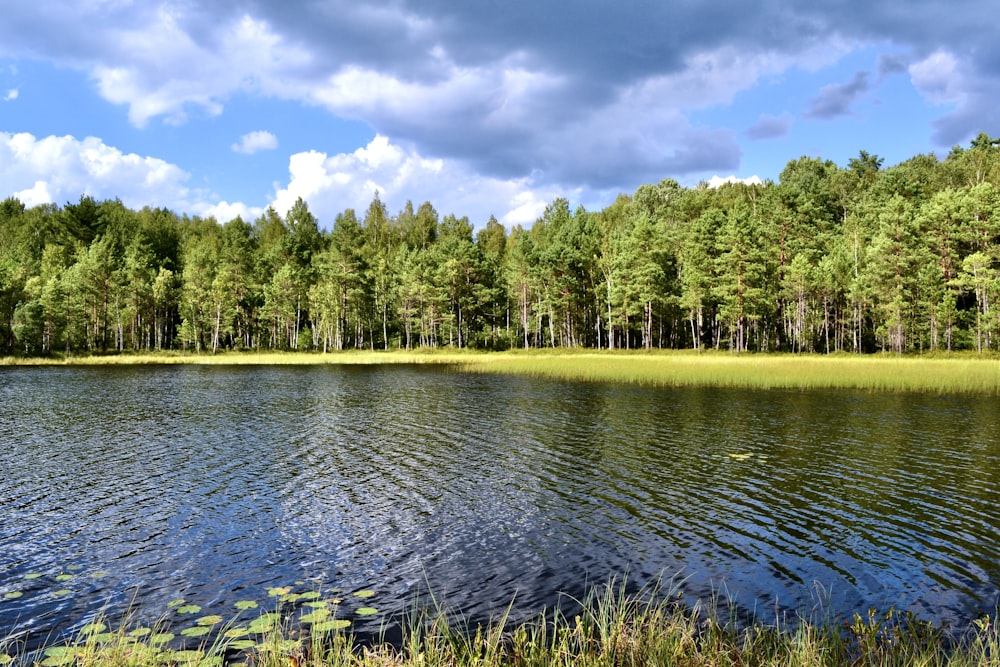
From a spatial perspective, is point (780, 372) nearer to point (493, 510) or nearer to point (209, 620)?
point (493, 510)

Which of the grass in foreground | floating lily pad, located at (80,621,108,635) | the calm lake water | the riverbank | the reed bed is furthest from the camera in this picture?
the riverbank

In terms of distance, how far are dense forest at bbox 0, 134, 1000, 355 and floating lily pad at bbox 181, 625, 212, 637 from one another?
8488 cm

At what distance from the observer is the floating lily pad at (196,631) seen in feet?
31.4

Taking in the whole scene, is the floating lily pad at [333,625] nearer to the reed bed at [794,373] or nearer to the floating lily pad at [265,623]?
the floating lily pad at [265,623]

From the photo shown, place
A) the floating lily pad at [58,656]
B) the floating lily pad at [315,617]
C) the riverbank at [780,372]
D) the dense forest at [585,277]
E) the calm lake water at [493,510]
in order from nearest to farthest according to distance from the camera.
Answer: the floating lily pad at [58,656] → the floating lily pad at [315,617] → the calm lake water at [493,510] → the riverbank at [780,372] → the dense forest at [585,277]

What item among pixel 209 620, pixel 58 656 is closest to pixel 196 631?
pixel 209 620

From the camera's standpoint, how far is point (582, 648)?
768 cm

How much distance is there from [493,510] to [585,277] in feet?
304

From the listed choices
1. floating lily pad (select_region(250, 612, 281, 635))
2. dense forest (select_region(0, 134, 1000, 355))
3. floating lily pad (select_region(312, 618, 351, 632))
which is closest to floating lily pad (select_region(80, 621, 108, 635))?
floating lily pad (select_region(250, 612, 281, 635))

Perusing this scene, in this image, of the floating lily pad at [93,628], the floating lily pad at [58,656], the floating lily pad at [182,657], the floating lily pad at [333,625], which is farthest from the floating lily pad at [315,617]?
the floating lily pad at [58,656]

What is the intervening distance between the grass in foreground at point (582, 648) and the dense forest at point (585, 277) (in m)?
80.5

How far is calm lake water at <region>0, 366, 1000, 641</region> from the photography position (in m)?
11.6

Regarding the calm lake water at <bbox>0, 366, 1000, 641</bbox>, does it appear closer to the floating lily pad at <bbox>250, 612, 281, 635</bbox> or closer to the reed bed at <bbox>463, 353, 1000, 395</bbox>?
the floating lily pad at <bbox>250, 612, 281, 635</bbox>

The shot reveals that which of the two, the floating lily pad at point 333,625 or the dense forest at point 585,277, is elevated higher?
the dense forest at point 585,277
